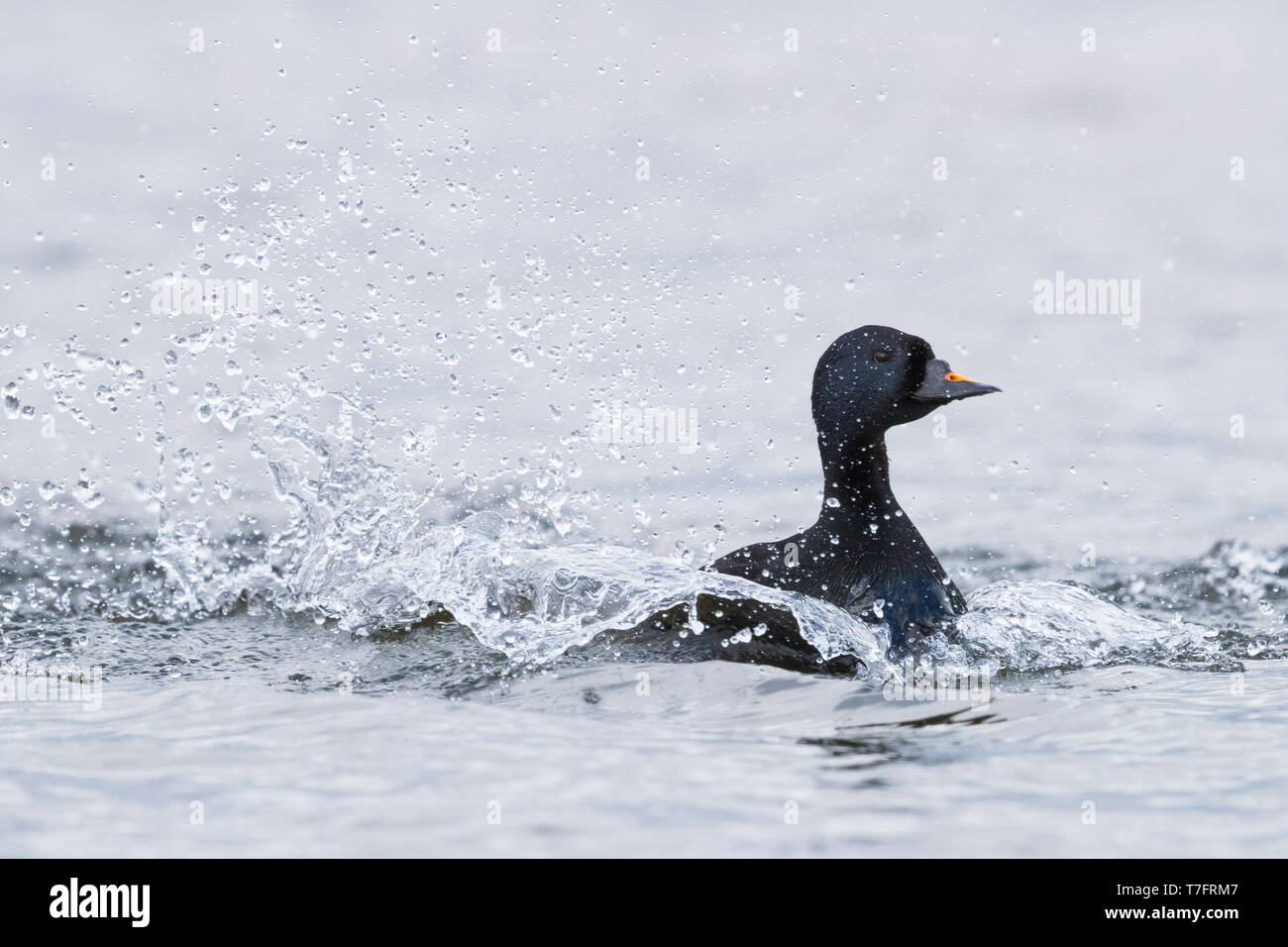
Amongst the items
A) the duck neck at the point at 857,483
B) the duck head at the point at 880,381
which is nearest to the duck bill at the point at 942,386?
the duck head at the point at 880,381

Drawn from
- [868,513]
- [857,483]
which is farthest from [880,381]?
[868,513]

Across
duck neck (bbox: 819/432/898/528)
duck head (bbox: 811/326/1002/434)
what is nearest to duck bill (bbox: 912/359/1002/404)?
duck head (bbox: 811/326/1002/434)

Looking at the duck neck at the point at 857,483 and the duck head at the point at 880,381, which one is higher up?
the duck head at the point at 880,381

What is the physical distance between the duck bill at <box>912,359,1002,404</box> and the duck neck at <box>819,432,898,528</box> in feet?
0.85

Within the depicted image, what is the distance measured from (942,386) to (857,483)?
55 cm

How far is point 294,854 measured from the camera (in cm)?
331

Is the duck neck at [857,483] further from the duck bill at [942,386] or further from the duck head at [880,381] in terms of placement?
the duck bill at [942,386]

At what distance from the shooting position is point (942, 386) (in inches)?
242

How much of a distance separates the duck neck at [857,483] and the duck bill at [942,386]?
260mm

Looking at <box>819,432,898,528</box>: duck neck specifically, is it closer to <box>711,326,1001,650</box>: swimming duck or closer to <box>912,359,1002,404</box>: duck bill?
<box>711,326,1001,650</box>: swimming duck

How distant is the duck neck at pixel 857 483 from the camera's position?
6.18 meters

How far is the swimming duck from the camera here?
5.88 m

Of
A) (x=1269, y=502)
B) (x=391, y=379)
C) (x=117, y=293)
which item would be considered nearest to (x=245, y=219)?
(x=117, y=293)

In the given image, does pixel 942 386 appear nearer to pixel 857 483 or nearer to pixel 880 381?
pixel 880 381
